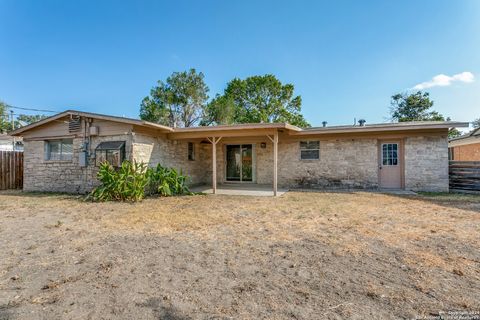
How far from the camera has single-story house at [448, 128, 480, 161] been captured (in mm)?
12625

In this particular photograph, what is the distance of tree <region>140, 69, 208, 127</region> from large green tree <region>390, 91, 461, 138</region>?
71.7ft

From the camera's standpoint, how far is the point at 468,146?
1394 centimetres

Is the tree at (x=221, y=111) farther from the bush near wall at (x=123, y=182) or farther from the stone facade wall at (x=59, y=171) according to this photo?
the bush near wall at (x=123, y=182)

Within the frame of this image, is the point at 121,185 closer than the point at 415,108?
Yes

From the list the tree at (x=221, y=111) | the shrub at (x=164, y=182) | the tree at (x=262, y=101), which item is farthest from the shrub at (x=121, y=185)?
the tree at (x=262, y=101)

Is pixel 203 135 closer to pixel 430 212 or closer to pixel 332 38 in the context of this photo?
pixel 430 212

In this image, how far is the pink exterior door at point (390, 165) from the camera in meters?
9.57

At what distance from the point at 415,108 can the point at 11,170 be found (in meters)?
33.4

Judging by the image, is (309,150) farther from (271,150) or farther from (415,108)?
(415,108)

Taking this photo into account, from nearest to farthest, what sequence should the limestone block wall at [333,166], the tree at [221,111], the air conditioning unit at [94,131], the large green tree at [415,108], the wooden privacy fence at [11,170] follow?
the air conditioning unit at [94,131] → the limestone block wall at [333,166] → the wooden privacy fence at [11,170] → the tree at [221,111] → the large green tree at [415,108]

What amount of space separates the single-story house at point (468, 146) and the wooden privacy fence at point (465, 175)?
15.8 ft

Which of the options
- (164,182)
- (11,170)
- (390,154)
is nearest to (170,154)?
(164,182)

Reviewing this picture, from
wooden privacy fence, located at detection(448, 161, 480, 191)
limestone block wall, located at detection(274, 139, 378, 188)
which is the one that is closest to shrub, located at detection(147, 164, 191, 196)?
limestone block wall, located at detection(274, 139, 378, 188)

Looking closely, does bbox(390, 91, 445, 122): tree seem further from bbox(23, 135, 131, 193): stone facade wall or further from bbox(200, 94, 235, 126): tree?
bbox(23, 135, 131, 193): stone facade wall
